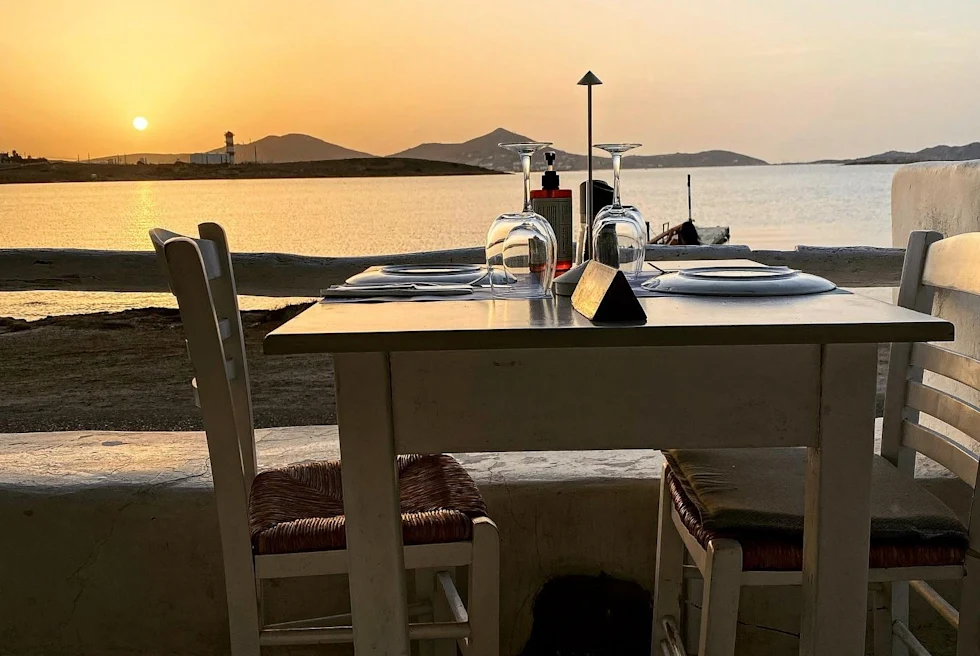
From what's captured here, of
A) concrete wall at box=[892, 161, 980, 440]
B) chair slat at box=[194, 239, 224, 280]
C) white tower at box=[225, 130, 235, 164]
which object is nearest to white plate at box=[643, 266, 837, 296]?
chair slat at box=[194, 239, 224, 280]

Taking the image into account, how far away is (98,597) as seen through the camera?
2.04 m

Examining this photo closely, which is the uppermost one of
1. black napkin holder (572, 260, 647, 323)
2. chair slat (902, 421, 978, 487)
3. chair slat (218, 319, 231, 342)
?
black napkin holder (572, 260, 647, 323)

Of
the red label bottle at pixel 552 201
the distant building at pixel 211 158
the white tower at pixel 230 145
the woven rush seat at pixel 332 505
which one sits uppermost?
the white tower at pixel 230 145

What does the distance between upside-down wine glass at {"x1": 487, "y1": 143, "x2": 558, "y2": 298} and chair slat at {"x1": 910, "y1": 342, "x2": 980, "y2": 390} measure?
666 millimetres

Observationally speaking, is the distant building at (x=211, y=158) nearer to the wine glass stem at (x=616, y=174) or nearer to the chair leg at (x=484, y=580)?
the wine glass stem at (x=616, y=174)

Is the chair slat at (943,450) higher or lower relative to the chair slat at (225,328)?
lower

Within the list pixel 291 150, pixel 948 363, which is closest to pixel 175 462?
pixel 948 363

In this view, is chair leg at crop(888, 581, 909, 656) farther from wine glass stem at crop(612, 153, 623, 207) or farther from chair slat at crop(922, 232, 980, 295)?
wine glass stem at crop(612, 153, 623, 207)

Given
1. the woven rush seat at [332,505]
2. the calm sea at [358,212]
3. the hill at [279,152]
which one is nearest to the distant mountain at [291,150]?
the hill at [279,152]

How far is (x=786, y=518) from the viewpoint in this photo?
1.32 metres

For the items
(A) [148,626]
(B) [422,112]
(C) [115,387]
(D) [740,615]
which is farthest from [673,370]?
(B) [422,112]

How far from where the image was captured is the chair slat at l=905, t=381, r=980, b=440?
4.67ft

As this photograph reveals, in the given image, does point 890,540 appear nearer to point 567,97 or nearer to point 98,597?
point 98,597

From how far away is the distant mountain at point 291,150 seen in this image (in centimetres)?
1028
